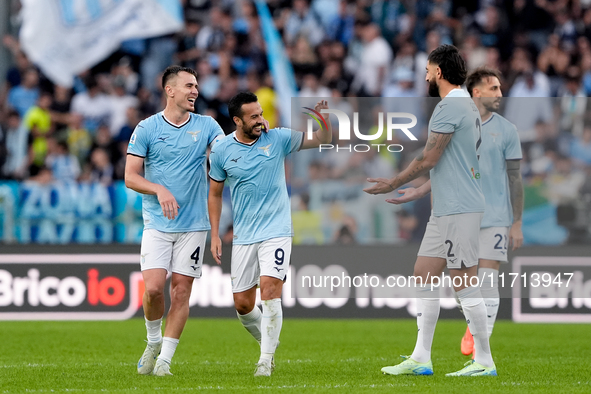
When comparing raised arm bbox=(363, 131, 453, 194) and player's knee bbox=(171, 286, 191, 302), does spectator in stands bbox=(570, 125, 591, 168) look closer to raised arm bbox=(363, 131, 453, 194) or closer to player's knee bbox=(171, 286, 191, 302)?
raised arm bbox=(363, 131, 453, 194)

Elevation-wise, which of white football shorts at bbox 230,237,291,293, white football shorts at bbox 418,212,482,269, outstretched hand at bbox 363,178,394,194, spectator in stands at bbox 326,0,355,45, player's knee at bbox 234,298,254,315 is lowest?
player's knee at bbox 234,298,254,315

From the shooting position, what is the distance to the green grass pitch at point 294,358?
686 centimetres

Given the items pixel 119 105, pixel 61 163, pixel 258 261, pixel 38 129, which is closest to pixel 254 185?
pixel 258 261

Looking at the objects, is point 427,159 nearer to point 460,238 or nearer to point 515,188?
point 460,238

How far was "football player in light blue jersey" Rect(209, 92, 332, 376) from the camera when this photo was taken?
24.3 feet

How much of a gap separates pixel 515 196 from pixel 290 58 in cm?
961

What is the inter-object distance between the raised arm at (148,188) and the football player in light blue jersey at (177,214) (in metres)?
0.01

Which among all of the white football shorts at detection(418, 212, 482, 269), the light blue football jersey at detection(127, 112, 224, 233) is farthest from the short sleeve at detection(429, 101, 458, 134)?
the light blue football jersey at detection(127, 112, 224, 233)

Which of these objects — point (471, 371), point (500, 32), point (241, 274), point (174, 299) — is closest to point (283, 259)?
point (241, 274)

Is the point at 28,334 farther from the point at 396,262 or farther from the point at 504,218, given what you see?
the point at 504,218

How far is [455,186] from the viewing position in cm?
708

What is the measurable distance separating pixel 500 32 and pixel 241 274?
37.9 feet

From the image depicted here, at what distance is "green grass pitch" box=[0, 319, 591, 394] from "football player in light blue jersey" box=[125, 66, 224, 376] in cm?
45

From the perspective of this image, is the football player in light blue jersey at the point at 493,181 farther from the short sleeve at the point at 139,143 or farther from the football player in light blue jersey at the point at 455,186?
the short sleeve at the point at 139,143
